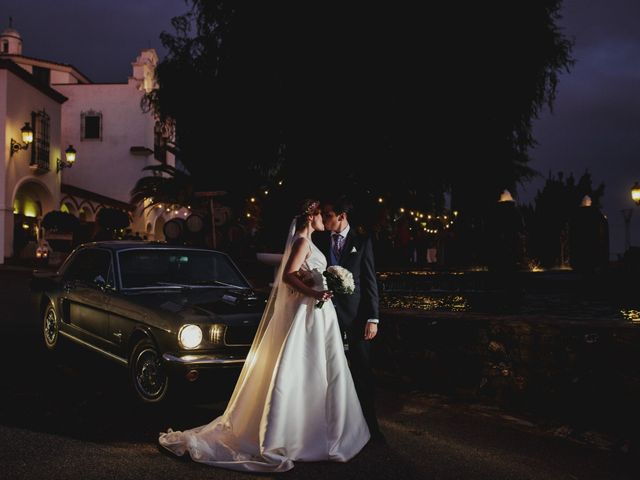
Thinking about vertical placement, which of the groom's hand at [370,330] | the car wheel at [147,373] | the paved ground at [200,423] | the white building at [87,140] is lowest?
the paved ground at [200,423]

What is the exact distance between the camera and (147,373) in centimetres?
598

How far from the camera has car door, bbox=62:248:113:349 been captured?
6961 millimetres

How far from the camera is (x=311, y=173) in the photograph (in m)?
14.3

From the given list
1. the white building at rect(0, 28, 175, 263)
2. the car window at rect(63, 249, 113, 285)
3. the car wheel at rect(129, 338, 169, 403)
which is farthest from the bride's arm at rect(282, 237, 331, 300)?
the white building at rect(0, 28, 175, 263)

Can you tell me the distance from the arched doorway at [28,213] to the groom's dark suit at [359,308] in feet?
92.2

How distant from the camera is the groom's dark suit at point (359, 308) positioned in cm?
500

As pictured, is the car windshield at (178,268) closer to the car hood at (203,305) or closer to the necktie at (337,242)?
the car hood at (203,305)

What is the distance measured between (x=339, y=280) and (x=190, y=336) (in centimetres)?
173

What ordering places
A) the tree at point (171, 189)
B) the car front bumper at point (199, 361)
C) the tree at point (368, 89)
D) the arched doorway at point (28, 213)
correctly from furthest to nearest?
the arched doorway at point (28, 213) → the tree at point (171, 189) → the tree at point (368, 89) → the car front bumper at point (199, 361)

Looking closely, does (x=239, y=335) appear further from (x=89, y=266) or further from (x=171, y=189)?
(x=171, y=189)

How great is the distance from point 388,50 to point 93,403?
10248 millimetres

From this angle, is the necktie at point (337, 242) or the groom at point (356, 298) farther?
Result: the necktie at point (337, 242)

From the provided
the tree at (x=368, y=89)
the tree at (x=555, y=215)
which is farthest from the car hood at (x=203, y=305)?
the tree at (x=555, y=215)

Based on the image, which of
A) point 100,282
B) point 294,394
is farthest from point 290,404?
point 100,282
